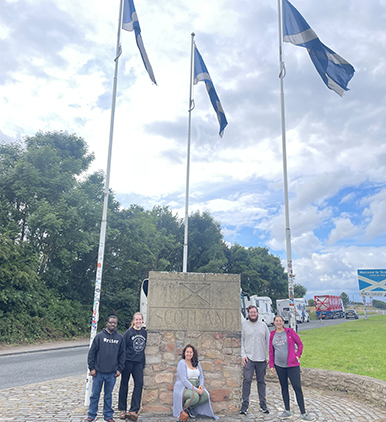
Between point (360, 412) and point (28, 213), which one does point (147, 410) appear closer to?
point (360, 412)

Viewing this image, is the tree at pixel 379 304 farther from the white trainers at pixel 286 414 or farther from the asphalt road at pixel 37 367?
the white trainers at pixel 286 414

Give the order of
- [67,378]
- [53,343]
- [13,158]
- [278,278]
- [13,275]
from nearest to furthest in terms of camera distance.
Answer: [67,378]
[13,275]
[53,343]
[13,158]
[278,278]

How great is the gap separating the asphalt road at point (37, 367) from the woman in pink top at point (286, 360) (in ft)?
22.9

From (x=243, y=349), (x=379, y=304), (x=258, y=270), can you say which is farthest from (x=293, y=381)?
(x=379, y=304)

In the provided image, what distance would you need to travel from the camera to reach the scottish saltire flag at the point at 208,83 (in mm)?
13758

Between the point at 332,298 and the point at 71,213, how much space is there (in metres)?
40.2

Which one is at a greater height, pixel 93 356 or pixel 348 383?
pixel 93 356

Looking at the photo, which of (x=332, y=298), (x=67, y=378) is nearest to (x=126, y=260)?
(x=67, y=378)

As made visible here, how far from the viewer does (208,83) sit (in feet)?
45.9

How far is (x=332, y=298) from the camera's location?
51531mm

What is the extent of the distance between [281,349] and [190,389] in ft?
6.20

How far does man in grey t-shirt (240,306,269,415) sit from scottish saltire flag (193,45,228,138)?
807 centimetres

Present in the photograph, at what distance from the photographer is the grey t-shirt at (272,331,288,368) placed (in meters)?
7.10

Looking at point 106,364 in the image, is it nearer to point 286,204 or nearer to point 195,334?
point 195,334
